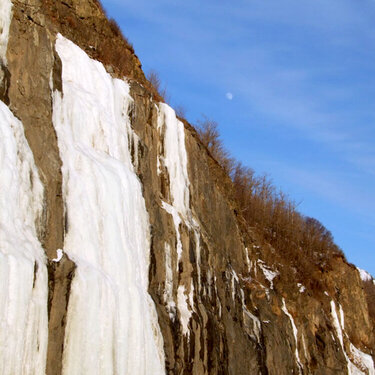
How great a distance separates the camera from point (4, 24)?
9625 millimetres

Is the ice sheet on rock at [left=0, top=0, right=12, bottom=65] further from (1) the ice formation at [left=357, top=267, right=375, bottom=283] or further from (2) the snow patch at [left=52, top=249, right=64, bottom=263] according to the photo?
(1) the ice formation at [left=357, top=267, right=375, bottom=283]

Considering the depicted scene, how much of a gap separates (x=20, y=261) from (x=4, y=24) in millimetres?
4480

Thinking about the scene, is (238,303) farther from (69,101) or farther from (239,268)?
(69,101)

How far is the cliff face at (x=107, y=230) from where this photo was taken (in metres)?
7.82

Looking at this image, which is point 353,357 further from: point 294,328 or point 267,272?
point 267,272

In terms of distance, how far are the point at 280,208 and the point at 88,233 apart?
21.8 m

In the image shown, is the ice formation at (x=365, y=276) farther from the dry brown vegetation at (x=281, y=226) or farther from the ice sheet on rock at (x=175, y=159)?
the ice sheet on rock at (x=175, y=159)

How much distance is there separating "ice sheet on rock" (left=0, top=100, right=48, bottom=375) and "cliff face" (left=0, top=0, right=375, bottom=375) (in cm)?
2

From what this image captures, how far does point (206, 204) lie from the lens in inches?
614

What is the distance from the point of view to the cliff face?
782 centimetres

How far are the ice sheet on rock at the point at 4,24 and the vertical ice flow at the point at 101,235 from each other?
118 centimetres

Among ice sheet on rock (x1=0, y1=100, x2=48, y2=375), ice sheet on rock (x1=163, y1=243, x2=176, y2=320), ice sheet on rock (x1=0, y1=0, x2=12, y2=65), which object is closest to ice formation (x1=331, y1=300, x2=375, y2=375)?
ice sheet on rock (x1=163, y1=243, x2=176, y2=320)

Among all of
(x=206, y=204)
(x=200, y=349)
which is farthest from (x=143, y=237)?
(x=206, y=204)

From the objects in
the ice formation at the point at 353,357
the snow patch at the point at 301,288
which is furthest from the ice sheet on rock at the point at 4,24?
the ice formation at the point at 353,357
